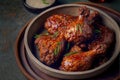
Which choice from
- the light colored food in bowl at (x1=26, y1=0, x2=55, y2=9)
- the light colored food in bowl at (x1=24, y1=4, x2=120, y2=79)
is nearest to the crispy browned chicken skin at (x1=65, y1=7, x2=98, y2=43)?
the light colored food in bowl at (x1=24, y1=4, x2=120, y2=79)

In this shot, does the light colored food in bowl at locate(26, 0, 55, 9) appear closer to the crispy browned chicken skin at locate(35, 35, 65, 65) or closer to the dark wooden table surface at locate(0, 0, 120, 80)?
the dark wooden table surface at locate(0, 0, 120, 80)

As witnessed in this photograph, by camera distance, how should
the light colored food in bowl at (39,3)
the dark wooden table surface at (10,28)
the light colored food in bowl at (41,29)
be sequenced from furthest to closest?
the light colored food in bowl at (39,3) < the dark wooden table surface at (10,28) < the light colored food in bowl at (41,29)

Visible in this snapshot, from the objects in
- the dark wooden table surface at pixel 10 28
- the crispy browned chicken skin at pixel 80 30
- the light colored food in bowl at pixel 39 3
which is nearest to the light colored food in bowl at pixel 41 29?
the crispy browned chicken skin at pixel 80 30

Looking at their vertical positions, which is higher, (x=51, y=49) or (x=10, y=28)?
(x=51, y=49)

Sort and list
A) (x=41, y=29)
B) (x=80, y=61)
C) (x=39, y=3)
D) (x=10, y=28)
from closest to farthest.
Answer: (x=80, y=61) → (x=41, y=29) → (x=10, y=28) → (x=39, y=3)

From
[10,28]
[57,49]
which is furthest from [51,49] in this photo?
[10,28]

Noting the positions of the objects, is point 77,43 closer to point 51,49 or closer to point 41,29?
point 51,49

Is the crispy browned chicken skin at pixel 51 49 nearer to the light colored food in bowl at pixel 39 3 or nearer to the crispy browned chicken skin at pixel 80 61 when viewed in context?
the crispy browned chicken skin at pixel 80 61
